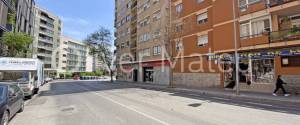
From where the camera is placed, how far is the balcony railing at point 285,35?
14664 millimetres

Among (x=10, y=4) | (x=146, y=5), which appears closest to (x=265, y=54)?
(x=146, y=5)

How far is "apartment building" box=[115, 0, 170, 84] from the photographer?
98.2 feet

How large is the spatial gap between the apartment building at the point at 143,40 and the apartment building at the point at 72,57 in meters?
42.7

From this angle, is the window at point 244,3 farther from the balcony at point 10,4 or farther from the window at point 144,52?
the balcony at point 10,4

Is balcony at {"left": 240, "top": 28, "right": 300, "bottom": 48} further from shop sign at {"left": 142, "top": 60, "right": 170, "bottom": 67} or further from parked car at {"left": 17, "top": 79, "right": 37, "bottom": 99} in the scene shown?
parked car at {"left": 17, "top": 79, "right": 37, "bottom": 99}

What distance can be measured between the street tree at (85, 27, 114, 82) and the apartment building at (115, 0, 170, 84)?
2342mm

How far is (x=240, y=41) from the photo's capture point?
1867 centimetres

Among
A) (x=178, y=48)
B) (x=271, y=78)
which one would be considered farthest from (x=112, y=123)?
(x=178, y=48)

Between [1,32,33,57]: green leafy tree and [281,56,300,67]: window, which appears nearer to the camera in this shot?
[281,56,300,67]: window

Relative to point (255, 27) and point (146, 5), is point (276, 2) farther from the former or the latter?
point (146, 5)

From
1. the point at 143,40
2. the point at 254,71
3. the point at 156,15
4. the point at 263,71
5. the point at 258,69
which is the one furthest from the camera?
the point at 143,40

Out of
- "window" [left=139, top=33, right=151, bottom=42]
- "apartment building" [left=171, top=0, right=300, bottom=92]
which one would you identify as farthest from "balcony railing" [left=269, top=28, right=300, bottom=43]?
"window" [left=139, top=33, right=151, bottom=42]

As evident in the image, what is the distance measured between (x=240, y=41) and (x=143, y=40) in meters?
21.2

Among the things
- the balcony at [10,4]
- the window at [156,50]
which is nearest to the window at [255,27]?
the window at [156,50]
